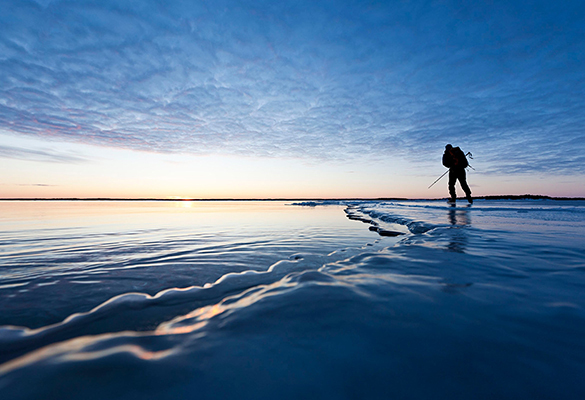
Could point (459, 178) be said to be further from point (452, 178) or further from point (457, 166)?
point (457, 166)

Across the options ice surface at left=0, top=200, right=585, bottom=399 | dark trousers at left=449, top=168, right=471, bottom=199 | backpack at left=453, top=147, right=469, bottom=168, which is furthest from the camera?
dark trousers at left=449, top=168, right=471, bottom=199

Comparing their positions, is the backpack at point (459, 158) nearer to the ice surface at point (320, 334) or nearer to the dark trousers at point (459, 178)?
the dark trousers at point (459, 178)

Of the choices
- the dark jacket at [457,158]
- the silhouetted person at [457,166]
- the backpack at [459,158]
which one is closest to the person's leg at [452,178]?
the silhouetted person at [457,166]

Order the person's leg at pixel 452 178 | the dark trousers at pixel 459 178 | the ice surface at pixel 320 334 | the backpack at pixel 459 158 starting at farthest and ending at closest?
the person's leg at pixel 452 178, the dark trousers at pixel 459 178, the backpack at pixel 459 158, the ice surface at pixel 320 334

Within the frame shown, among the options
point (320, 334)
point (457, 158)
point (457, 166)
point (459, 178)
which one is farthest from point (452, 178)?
point (320, 334)

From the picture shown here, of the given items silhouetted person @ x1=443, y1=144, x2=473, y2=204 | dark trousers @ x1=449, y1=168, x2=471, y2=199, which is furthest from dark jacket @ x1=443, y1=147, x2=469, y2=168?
dark trousers @ x1=449, y1=168, x2=471, y2=199

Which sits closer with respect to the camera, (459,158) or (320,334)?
(320,334)

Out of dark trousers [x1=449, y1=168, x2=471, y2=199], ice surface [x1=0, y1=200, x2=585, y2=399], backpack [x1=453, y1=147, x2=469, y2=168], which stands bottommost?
ice surface [x1=0, y1=200, x2=585, y2=399]

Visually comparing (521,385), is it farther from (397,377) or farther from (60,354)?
(60,354)

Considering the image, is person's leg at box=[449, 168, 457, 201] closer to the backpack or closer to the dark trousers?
the dark trousers

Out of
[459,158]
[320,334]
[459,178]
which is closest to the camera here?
[320,334]

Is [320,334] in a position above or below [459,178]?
below

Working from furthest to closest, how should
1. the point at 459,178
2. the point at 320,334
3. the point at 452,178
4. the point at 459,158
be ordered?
1. the point at 452,178
2. the point at 459,178
3. the point at 459,158
4. the point at 320,334

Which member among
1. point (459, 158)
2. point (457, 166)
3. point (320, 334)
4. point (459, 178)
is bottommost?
point (320, 334)
